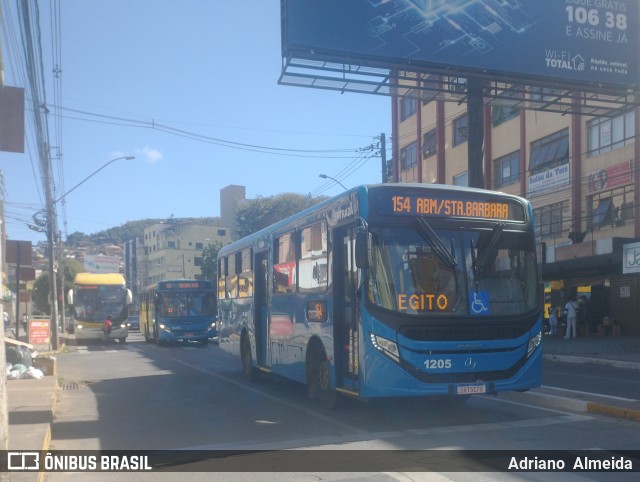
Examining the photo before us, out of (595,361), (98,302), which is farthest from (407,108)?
(595,361)

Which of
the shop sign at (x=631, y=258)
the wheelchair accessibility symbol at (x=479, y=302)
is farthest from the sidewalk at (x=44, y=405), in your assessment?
the shop sign at (x=631, y=258)

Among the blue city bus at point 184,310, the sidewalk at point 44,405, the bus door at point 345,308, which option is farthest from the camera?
the blue city bus at point 184,310

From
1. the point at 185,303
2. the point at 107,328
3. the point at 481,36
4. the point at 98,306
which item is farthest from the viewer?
the point at 98,306

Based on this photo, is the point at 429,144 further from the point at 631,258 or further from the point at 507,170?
the point at 631,258

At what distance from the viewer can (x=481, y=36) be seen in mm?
19125

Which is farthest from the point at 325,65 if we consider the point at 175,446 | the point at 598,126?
the point at 598,126

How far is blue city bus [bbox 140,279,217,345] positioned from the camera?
29922 millimetres

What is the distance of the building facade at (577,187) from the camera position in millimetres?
28125

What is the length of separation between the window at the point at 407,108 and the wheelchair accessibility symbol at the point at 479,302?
114 feet

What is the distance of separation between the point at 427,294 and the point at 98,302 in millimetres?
28872

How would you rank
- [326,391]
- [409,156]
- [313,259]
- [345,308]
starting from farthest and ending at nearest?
[409,156]
[313,259]
[326,391]
[345,308]

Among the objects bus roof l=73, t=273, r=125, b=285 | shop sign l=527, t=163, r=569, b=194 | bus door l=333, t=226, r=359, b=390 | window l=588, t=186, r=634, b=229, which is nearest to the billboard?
window l=588, t=186, r=634, b=229

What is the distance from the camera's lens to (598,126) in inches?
1184

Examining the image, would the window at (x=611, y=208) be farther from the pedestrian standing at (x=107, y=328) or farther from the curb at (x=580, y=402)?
the pedestrian standing at (x=107, y=328)
